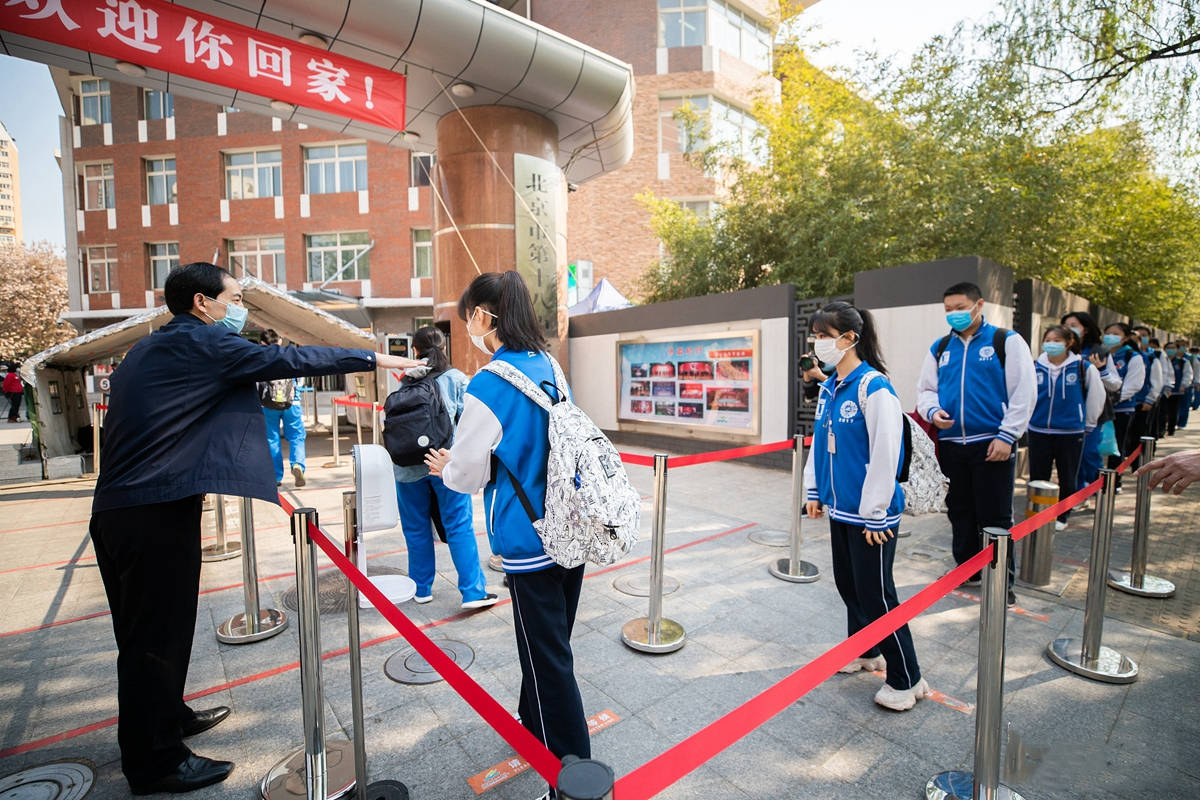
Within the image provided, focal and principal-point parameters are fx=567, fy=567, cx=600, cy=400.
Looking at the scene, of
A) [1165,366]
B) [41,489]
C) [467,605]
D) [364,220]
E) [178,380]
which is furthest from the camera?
[364,220]

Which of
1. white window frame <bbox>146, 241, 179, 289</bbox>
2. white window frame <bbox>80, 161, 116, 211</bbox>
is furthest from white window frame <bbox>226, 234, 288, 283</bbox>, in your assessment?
white window frame <bbox>80, 161, 116, 211</bbox>

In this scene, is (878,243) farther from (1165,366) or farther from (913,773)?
(913,773)

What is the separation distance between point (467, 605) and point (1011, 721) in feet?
9.94

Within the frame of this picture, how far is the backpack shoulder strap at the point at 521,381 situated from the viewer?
1.94m

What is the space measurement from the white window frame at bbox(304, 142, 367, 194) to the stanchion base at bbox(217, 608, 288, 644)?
20.6 metres

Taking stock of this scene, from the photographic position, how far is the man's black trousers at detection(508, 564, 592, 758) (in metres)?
1.96

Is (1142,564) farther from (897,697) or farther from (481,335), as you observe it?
(481,335)

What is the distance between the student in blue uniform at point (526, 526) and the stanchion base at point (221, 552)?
4109 mm

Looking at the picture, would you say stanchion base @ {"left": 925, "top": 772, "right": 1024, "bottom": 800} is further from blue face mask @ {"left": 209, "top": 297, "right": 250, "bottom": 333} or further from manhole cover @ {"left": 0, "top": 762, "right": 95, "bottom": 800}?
blue face mask @ {"left": 209, "top": 297, "right": 250, "bottom": 333}

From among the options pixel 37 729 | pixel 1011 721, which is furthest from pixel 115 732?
pixel 1011 721

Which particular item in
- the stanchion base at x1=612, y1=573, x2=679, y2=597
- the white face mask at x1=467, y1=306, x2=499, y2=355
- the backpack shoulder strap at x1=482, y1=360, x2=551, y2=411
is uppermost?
the white face mask at x1=467, y1=306, x2=499, y2=355

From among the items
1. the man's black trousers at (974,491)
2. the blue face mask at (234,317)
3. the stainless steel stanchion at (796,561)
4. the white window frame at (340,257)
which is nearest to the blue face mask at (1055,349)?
the man's black trousers at (974,491)

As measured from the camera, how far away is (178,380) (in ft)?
7.11

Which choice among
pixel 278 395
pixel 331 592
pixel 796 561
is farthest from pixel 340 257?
pixel 796 561
